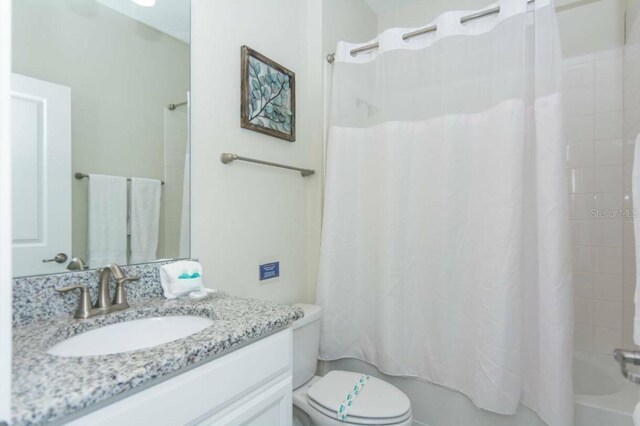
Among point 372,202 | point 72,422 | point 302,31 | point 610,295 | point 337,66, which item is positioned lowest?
point 610,295

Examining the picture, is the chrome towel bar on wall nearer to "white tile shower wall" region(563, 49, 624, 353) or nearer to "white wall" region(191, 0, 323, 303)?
"white wall" region(191, 0, 323, 303)

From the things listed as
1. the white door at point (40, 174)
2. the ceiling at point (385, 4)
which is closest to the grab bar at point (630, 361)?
the white door at point (40, 174)

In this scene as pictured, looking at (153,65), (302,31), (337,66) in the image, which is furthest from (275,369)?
(302,31)

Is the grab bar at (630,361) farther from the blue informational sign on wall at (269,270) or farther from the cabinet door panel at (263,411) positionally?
the blue informational sign on wall at (269,270)

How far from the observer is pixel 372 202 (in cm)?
171

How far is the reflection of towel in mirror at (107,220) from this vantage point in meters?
1.02

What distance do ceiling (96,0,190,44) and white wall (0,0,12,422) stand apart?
80 cm

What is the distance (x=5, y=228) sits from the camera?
1.44 ft

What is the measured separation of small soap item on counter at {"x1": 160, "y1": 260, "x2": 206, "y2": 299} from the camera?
3.67 ft

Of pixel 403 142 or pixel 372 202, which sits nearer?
pixel 403 142

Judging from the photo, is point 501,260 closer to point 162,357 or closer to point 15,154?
point 162,357

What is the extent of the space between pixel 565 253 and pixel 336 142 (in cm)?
110

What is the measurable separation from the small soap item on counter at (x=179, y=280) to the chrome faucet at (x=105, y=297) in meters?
0.10

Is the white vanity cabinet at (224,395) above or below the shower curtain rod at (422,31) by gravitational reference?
below
